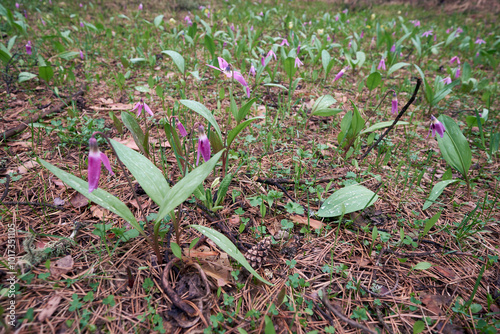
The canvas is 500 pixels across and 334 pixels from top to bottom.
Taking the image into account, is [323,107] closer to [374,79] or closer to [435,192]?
[374,79]

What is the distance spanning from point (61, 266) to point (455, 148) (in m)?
2.28

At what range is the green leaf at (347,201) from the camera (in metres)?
1.36

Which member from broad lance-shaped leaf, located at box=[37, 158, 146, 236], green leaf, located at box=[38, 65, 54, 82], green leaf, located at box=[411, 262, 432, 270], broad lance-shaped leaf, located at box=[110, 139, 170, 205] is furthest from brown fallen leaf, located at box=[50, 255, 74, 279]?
green leaf, located at box=[38, 65, 54, 82]

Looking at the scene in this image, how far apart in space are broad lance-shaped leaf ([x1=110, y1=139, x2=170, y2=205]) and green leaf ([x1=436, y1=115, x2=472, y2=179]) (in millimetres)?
1739

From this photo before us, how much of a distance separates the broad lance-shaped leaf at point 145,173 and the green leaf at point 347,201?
0.84 m

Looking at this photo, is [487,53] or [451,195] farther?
[487,53]

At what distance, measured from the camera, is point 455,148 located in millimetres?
1666

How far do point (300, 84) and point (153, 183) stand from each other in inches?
102

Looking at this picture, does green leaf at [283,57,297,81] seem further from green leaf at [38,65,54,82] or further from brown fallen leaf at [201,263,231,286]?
green leaf at [38,65,54,82]

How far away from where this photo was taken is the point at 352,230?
139 centimetres

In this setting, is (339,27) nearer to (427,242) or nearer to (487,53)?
(487,53)

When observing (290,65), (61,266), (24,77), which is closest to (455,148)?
(290,65)

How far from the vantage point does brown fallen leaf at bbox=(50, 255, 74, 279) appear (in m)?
1.04

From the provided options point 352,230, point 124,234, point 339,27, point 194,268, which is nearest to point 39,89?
point 124,234
